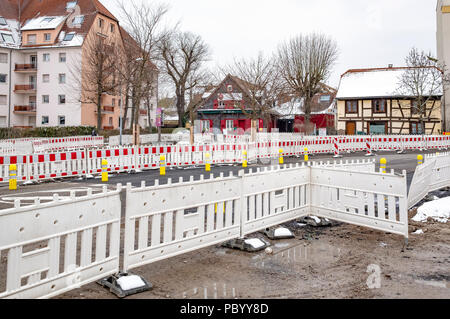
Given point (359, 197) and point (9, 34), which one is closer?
point (359, 197)

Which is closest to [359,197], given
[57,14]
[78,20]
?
[78,20]

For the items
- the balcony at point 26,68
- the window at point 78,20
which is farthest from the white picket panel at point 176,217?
the balcony at point 26,68

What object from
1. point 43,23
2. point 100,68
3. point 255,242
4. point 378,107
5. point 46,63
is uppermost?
point 43,23

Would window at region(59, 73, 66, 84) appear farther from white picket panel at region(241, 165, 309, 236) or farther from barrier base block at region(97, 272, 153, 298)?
barrier base block at region(97, 272, 153, 298)

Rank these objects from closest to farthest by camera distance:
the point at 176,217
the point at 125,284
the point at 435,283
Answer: the point at 125,284, the point at 435,283, the point at 176,217

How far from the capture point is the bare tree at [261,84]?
38.6m

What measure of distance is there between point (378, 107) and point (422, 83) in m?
6.63

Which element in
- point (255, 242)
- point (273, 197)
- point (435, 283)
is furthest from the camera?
point (273, 197)

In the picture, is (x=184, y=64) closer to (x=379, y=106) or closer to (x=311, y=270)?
(x=379, y=106)

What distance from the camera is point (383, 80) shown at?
50.4 m

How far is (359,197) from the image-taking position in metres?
7.33

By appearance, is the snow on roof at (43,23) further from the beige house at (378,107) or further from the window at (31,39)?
the beige house at (378,107)
